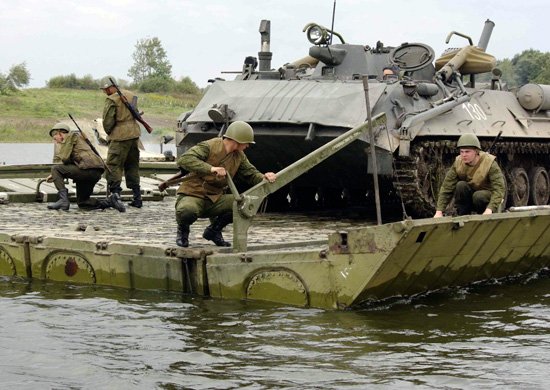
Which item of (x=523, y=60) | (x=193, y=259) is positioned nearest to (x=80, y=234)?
(x=193, y=259)

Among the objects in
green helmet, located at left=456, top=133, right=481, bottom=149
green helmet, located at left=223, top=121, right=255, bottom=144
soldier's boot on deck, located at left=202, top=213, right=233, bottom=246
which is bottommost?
soldier's boot on deck, located at left=202, top=213, right=233, bottom=246

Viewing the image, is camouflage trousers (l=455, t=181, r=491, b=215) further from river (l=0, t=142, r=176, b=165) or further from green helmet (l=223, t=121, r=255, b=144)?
river (l=0, t=142, r=176, b=165)

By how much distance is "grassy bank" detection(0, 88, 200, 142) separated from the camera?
51.2m

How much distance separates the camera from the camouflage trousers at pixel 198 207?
11.6 metres

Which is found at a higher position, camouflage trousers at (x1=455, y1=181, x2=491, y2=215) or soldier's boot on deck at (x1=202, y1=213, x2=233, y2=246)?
camouflage trousers at (x1=455, y1=181, x2=491, y2=215)

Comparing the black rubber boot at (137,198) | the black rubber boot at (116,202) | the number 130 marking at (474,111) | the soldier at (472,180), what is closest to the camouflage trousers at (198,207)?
the soldier at (472,180)

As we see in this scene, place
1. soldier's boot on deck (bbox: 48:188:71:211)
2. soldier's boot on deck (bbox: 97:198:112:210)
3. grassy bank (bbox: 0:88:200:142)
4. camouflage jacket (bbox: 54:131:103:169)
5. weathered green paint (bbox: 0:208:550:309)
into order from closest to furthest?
weathered green paint (bbox: 0:208:550:309)
camouflage jacket (bbox: 54:131:103:169)
soldier's boot on deck (bbox: 48:188:71:211)
soldier's boot on deck (bbox: 97:198:112:210)
grassy bank (bbox: 0:88:200:142)

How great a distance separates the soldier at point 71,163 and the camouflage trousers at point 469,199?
4.74 metres

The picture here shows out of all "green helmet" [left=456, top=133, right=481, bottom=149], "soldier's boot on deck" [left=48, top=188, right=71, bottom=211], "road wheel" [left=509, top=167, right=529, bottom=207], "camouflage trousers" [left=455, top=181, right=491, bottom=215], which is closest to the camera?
"green helmet" [left=456, top=133, right=481, bottom=149]

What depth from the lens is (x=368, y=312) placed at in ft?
35.9

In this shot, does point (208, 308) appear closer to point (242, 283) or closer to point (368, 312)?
point (242, 283)

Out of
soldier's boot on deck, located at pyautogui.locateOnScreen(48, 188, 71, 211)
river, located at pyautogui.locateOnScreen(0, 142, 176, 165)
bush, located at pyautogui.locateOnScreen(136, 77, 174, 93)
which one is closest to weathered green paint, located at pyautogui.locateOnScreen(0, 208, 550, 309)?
soldier's boot on deck, located at pyautogui.locateOnScreen(48, 188, 71, 211)

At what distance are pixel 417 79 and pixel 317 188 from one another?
7.22 ft

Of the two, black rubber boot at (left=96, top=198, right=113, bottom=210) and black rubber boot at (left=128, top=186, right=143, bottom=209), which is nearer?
black rubber boot at (left=96, top=198, right=113, bottom=210)
